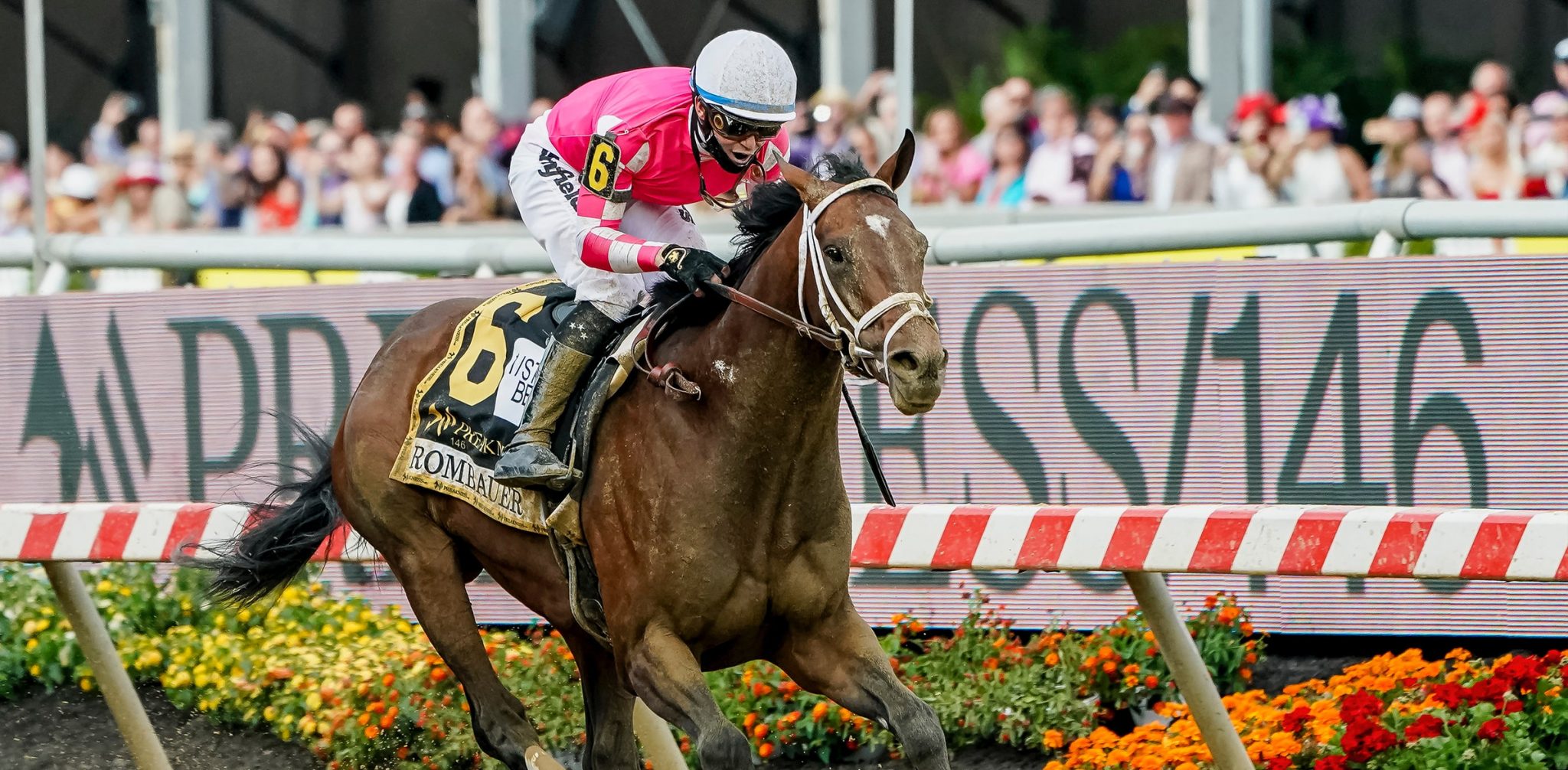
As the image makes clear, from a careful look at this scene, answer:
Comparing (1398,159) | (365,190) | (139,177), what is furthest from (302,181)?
(1398,159)

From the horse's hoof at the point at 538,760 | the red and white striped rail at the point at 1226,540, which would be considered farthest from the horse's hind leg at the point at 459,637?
the red and white striped rail at the point at 1226,540

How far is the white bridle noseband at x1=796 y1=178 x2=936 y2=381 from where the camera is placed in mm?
4027

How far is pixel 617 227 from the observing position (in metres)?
5.01

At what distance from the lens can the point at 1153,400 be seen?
6344mm

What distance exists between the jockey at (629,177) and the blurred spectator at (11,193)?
951 centimetres

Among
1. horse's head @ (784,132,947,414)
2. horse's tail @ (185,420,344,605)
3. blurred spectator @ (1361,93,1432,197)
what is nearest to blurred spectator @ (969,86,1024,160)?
blurred spectator @ (1361,93,1432,197)

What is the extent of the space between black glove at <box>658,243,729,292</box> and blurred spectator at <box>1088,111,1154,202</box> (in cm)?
589

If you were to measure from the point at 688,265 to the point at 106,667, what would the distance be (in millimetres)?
2656

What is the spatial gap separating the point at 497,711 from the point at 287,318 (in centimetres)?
280

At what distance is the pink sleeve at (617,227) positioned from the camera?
4691 millimetres

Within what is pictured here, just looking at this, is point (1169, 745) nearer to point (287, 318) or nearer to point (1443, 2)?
point (287, 318)

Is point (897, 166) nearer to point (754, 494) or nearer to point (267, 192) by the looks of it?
point (754, 494)

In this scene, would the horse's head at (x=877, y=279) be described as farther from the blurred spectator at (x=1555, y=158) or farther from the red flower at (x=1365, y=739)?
the blurred spectator at (x=1555, y=158)

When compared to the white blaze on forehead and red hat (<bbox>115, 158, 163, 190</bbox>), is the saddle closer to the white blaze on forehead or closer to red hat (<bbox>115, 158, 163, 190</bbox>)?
the white blaze on forehead
